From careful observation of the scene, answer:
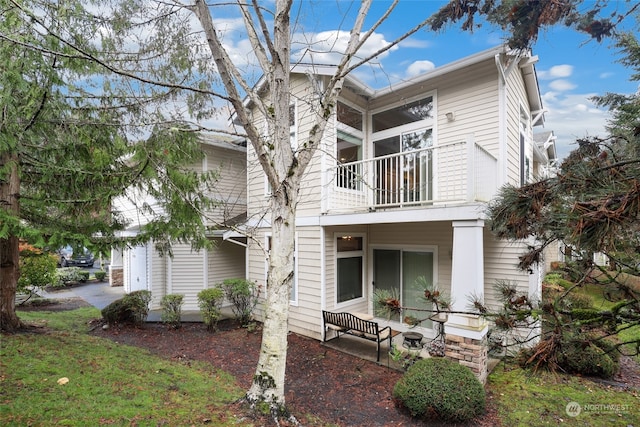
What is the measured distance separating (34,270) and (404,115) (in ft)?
44.5

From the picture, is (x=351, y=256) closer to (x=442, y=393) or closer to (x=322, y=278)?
(x=322, y=278)

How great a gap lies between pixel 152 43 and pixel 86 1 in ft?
3.82

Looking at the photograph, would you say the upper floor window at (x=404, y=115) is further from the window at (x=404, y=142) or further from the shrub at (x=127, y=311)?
the shrub at (x=127, y=311)

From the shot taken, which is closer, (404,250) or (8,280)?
(8,280)

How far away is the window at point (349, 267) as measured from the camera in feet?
27.1

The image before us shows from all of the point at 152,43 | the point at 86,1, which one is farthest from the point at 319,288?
the point at 86,1

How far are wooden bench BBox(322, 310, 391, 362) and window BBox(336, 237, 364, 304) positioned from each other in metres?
0.71

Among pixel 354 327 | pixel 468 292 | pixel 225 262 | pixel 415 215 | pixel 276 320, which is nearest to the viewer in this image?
pixel 276 320

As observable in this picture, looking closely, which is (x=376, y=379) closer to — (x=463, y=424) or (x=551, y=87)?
(x=463, y=424)

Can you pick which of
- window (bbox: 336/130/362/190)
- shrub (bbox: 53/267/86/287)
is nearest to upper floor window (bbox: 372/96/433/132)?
window (bbox: 336/130/362/190)

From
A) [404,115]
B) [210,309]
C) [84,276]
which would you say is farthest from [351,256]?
[84,276]

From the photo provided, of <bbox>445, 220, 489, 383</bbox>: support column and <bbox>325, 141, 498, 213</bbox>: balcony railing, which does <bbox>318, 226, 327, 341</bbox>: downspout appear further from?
<bbox>445, 220, 489, 383</bbox>: support column

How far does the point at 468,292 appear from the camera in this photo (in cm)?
530

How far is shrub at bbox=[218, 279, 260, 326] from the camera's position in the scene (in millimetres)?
9133
